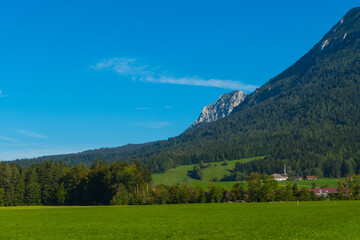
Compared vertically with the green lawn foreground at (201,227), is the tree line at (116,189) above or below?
above

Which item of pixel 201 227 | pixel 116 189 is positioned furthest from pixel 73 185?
pixel 201 227

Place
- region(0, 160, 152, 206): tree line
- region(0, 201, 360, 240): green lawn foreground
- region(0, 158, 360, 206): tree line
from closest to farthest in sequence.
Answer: region(0, 201, 360, 240): green lawn foreground < region(0, 158, 360, 206): tree line < region(0, 160, 152, 206): tree line

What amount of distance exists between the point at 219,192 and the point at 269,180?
19598 millimetres

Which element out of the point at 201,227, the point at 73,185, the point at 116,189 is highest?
the point at 73,185

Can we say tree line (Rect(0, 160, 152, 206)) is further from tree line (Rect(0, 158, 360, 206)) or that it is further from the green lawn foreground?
the green lawn foreground

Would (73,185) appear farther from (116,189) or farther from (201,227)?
(201,227)

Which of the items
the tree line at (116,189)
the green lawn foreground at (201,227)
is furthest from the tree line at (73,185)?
the green lawn foreground at (201,227)

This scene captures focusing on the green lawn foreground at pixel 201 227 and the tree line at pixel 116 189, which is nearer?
the green lawn foreground at pixel 201 227

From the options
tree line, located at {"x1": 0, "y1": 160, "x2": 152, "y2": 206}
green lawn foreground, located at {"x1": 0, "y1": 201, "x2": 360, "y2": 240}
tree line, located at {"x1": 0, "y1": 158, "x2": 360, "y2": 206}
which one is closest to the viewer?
green lawn foreground, located at {"x1": 0, "y1": 201, "x2": 360, "y2": 240}

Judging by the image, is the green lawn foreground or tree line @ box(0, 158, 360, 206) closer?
the green lawn foreground

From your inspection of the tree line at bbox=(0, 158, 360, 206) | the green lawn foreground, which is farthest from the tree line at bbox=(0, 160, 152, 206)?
the green lawn foreground

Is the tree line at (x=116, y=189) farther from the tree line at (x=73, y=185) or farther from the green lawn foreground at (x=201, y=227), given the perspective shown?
the green lawn foreground at (x=201, y=227)

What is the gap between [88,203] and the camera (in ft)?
523

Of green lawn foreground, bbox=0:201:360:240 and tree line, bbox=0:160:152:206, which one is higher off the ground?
tree line, bbox=0:160:152:206
